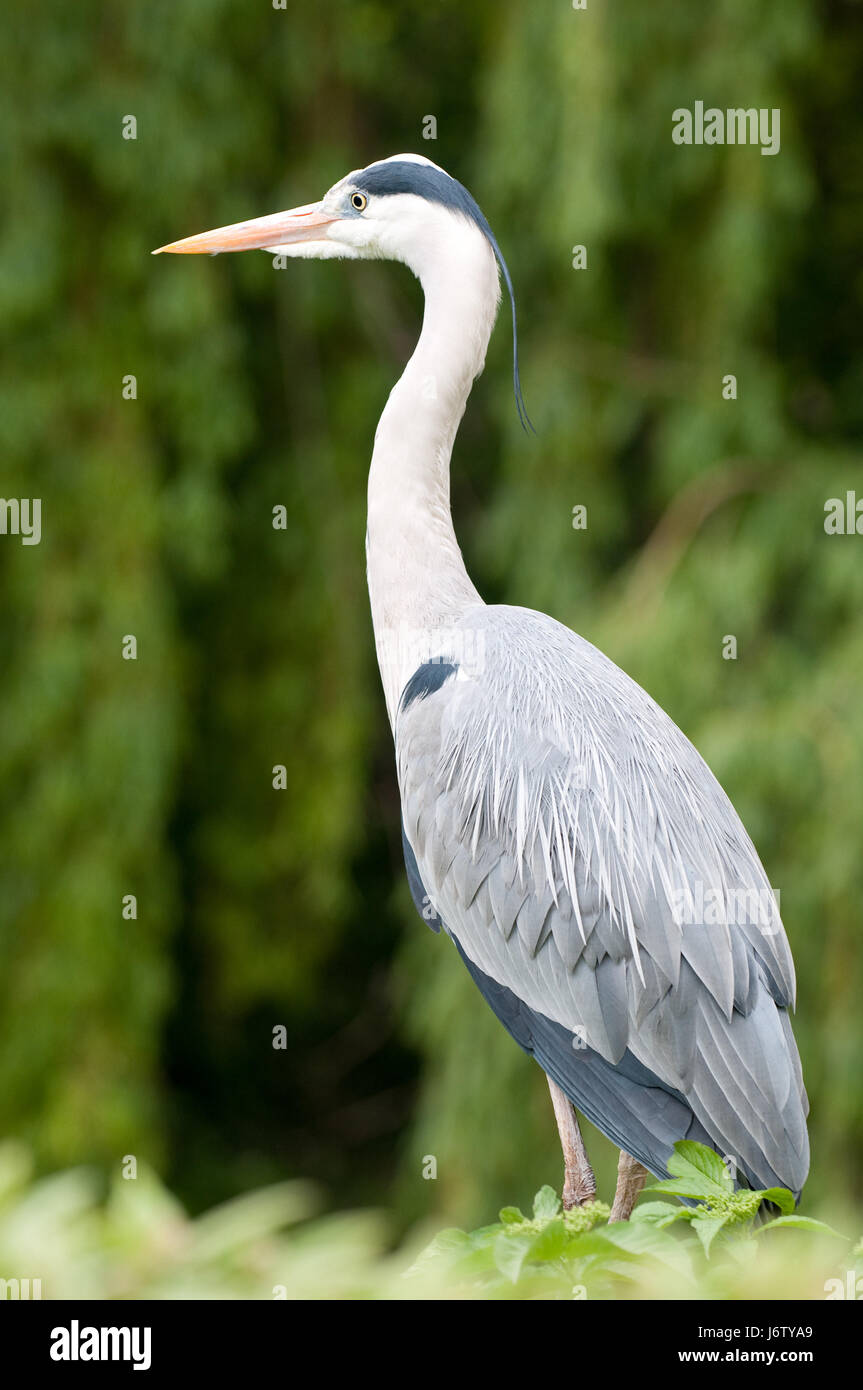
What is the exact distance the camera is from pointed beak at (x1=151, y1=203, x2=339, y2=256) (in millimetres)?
2664

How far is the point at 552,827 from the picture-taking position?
228 centimetres

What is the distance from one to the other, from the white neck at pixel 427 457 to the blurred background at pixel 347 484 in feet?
4.36

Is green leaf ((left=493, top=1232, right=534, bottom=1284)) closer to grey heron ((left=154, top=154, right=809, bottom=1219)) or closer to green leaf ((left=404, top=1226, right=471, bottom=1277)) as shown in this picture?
green leaf ((left=404, top=1226, right=471, bottom=1277))

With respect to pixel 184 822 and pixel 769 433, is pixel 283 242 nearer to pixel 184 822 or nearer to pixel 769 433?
pixel 769 433

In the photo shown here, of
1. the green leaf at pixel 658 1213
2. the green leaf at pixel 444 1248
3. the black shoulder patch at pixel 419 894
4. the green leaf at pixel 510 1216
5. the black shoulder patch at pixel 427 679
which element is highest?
the black shoulder patch at pixel 427 679

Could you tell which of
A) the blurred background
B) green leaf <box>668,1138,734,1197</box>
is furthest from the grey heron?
the blurred background

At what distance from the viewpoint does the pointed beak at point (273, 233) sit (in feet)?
8.74

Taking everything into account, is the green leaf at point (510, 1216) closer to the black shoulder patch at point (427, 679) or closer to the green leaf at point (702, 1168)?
the green leaf at point (702, 1168)

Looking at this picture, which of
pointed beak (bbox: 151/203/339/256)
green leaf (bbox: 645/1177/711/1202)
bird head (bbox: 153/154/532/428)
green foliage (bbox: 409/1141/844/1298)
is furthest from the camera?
pointed beak (bbox: 151/203/339/256)

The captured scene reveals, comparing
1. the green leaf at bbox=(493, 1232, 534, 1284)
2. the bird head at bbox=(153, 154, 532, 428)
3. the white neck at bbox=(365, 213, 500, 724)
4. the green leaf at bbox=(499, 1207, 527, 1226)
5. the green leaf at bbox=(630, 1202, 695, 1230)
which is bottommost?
the green leaf at bbox=(499, 1207, 527, 1226)

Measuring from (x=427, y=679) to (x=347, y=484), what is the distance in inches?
108

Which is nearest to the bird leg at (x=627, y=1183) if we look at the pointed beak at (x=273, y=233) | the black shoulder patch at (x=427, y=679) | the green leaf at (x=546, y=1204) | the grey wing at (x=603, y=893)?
the grey wing at (x=603, y=893)

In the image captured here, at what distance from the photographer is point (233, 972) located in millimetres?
5531

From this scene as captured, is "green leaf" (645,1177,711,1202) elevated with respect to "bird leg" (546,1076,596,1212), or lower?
elevated
